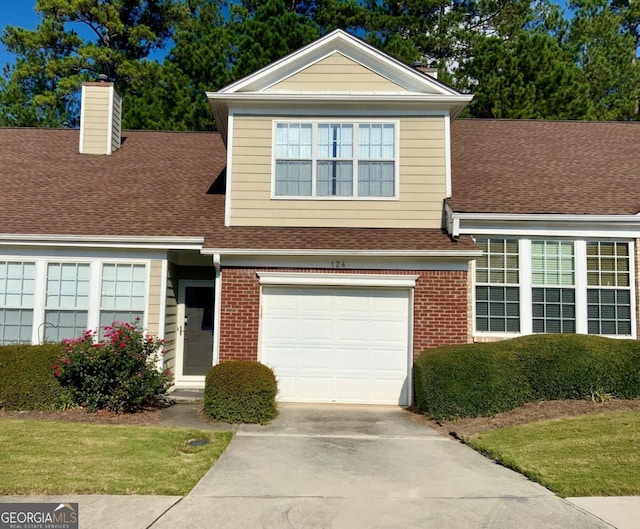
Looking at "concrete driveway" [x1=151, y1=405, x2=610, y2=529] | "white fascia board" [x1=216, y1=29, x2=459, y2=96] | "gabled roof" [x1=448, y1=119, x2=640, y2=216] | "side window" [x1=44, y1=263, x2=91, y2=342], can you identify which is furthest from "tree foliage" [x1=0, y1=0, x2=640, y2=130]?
"concrete driveway" [x1=151, y1=405, x2=610, y2=529]

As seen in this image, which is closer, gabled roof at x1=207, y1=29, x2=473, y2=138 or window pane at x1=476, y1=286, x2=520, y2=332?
window pane at x1=476, y1=286, x2=520, y2=332

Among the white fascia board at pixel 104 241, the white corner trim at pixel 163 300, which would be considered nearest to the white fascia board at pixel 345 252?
the white fascia board at pixel 104 241

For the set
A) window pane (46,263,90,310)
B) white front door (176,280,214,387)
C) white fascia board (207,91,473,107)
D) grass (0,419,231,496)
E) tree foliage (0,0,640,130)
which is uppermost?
tree foliage (0,0,640,130)

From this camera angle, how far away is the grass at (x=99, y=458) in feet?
18.9

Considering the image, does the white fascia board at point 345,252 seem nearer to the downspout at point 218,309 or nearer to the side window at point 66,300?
the downspout at point 218,309

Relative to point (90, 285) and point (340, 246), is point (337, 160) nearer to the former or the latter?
point (340, 246)

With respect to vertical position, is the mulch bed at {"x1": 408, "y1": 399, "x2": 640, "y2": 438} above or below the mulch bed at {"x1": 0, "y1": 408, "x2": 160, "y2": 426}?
above

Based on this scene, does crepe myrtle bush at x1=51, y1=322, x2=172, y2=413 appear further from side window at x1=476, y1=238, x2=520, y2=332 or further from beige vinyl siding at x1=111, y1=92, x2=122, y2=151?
beige vinyl siding at x1=111, y1=92, x2=122, y2=151

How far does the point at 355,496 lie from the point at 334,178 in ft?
22.5

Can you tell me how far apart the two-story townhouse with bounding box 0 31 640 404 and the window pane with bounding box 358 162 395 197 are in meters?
0.03

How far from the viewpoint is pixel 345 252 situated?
33.8 feet

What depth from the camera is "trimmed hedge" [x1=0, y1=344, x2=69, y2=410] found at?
30.9 ft

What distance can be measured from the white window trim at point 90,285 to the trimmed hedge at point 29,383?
1.62 metres

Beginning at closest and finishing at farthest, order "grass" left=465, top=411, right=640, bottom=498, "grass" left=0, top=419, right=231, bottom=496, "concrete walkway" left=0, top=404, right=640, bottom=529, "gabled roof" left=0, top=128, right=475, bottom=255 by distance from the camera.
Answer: "concrete walkway" left=0, top=404, right=640, bottom=529
"grass" left=0, top=419, right=231, bottom=496
"grass" left=465, top=411, right=640, bottom=498
"gabled roof" left=0, top=128, right=475, bottom=255
